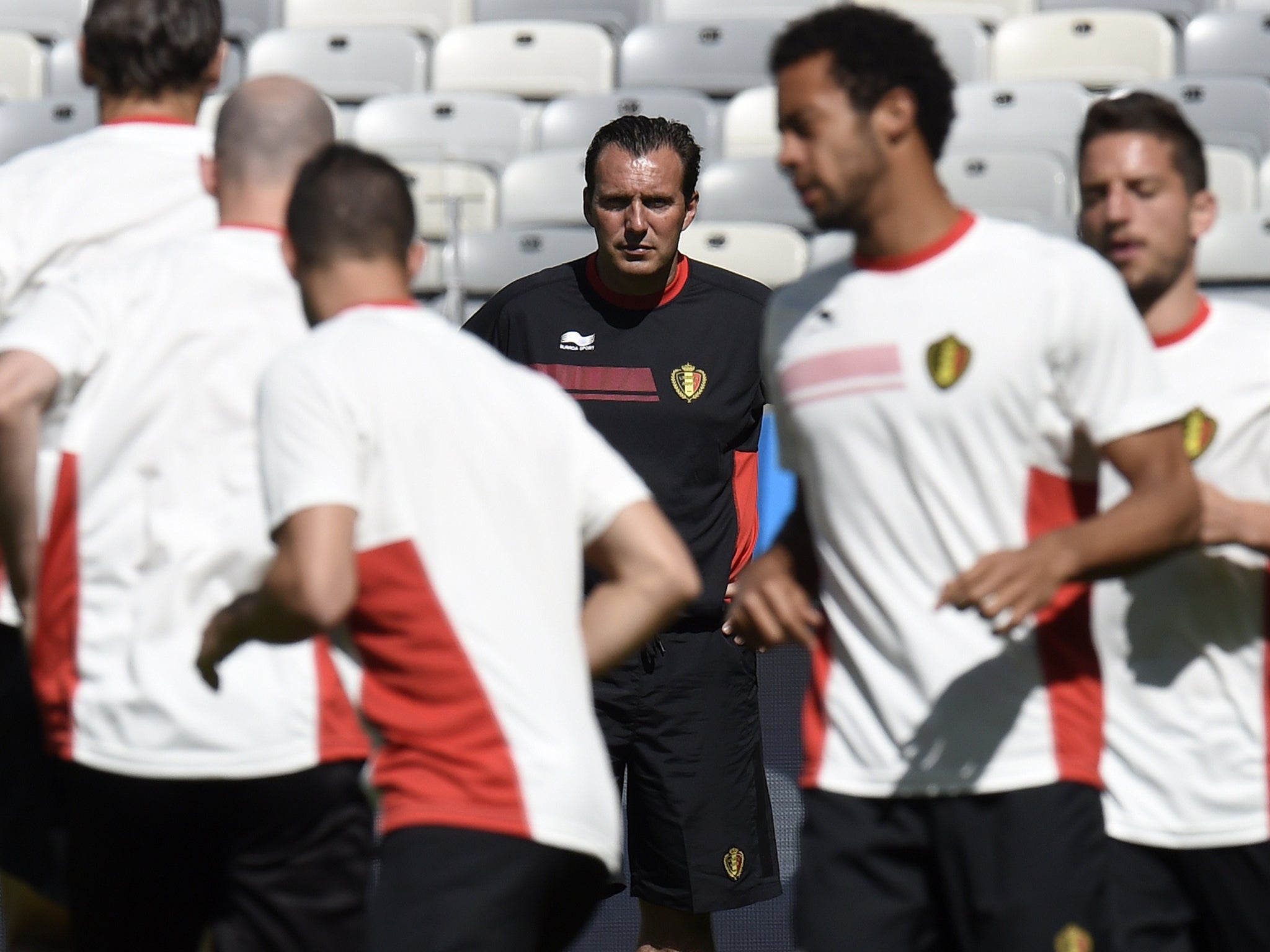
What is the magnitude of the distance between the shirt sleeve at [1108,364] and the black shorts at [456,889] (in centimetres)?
101

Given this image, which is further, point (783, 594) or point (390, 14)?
point (390, 14)

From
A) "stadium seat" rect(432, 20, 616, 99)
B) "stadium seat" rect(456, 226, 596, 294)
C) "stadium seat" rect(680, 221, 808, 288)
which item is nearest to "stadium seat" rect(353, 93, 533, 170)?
"stadium seat" rect(432, 20, 616, 99)

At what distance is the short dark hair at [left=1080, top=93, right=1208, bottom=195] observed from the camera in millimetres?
2979

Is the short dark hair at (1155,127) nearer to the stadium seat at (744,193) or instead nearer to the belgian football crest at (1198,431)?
the belgian football crest at (1198,431)

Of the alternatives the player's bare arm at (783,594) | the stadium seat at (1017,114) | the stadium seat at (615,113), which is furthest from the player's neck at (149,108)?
the stadium seat at (1017,114)

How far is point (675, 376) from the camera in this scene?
4578 mm

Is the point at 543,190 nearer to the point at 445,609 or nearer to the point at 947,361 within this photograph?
the point at 947,361

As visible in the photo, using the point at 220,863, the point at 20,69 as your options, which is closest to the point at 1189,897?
the point at 220,863

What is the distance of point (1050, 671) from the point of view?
8.91ft

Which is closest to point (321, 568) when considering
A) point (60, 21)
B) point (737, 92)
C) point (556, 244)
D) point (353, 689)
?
point (353, 689)

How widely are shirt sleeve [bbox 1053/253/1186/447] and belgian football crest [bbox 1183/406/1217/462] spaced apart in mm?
321

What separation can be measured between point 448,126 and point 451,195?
1101 millimetres

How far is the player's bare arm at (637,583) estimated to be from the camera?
2539mm

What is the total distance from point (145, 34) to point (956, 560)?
5.71ft
